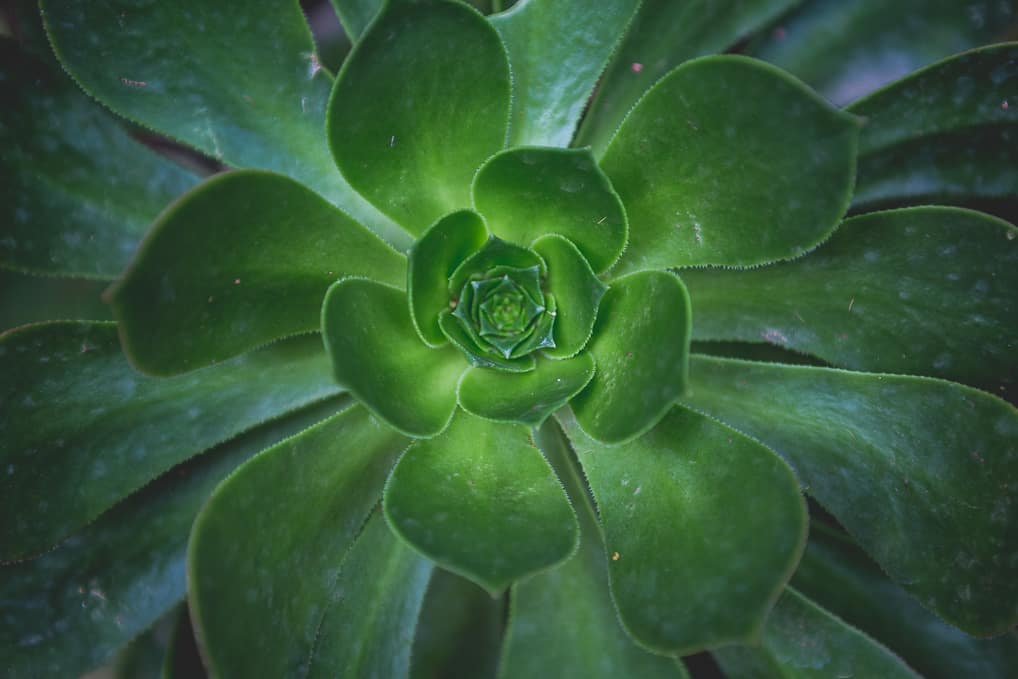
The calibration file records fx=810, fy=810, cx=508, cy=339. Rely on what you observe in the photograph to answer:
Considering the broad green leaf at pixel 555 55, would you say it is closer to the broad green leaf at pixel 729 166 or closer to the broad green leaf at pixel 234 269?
the broad green leaf at pixel 729 166

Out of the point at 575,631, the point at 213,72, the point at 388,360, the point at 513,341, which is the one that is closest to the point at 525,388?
the point at 513,341

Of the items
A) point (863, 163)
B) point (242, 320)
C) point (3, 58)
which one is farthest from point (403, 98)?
point (863, 163)

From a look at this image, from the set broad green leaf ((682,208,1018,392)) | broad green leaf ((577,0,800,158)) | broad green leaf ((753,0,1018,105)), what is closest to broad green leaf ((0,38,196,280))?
broad green leaf ((577,0,800,158))

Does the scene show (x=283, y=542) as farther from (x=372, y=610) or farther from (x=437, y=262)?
(x=437, y=262)

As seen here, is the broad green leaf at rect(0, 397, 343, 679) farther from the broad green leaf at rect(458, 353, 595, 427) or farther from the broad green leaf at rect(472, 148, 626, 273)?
the broad green leaf at rect(472, 148, 626, 273)

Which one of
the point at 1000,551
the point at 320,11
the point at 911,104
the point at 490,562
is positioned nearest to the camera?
the point at 490,562

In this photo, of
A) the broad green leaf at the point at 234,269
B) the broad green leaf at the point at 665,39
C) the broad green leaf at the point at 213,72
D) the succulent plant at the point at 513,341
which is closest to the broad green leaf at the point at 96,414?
the succulent plant at the point at 513,341

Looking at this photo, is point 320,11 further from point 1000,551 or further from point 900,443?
point 1000,551

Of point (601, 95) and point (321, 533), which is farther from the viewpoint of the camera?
point (601, 95)
